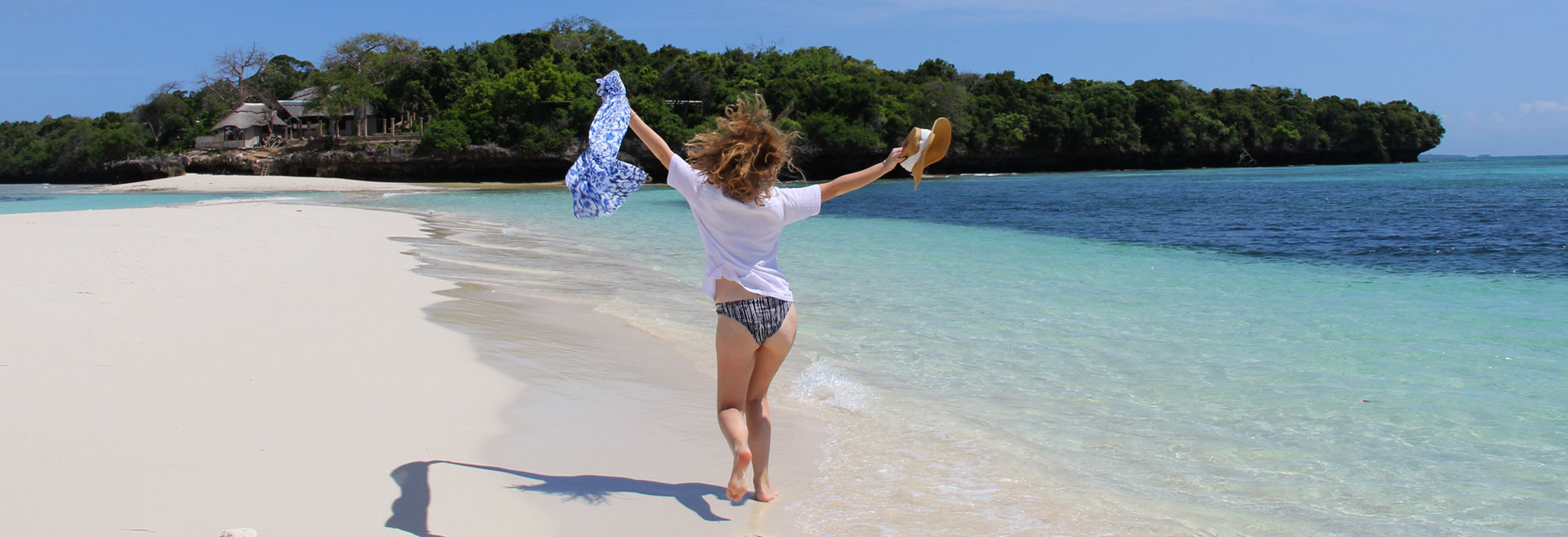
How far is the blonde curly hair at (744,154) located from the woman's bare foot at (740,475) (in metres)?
0.80

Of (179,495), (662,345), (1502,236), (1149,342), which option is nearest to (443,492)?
(179,495)

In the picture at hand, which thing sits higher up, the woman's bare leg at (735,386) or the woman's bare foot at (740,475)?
the woman's bare leg at (735,386)

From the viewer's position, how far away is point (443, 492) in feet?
9.41

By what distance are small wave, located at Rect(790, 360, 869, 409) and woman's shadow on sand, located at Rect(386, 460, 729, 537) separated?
1479 mm

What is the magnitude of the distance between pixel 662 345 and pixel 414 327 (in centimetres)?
159

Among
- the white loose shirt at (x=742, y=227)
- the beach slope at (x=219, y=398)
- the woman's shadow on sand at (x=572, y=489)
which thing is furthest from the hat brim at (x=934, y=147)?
the beach slope at (x=219, y=398)

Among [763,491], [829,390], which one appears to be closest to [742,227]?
[763,491]

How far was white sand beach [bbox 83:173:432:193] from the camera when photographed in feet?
134

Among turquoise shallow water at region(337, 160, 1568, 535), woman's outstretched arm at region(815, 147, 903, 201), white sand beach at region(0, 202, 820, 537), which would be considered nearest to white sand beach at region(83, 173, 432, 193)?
turquoise shallow water at region(337, 160, 1568, 535)

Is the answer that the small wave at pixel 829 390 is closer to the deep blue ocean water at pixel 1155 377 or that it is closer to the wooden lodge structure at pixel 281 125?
the deep blue ocean water at pixel 1155 377

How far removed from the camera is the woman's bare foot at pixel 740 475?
9.12 ft

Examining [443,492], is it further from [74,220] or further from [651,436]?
[74,220]

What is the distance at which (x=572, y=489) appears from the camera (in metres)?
3.04

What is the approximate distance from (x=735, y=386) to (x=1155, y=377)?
3.43m
